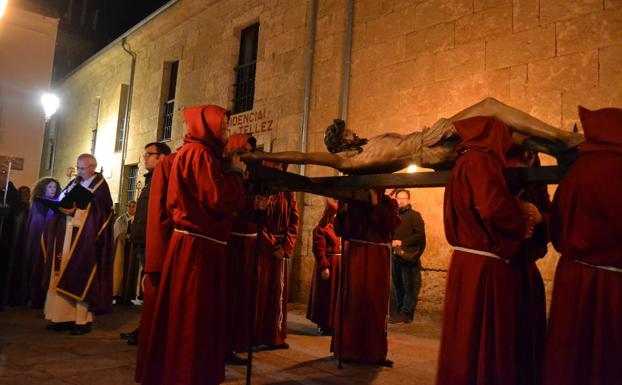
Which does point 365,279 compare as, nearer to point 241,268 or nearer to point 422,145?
point 241,268

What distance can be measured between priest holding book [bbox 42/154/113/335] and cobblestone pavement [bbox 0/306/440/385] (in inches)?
9.9

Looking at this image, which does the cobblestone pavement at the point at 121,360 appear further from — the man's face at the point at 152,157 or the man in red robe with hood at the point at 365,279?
the man's face at the point at 152,157

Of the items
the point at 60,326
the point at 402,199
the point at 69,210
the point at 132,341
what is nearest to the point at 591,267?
the point at 132,341

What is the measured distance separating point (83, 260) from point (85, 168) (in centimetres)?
108

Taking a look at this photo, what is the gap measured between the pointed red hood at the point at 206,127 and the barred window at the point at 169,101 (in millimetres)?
10390

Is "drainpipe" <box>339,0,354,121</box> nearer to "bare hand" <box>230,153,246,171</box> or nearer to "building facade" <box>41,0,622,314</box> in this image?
"building facade" <box>41,0,622,314</box>

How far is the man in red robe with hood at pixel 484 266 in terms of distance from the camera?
2.75 m

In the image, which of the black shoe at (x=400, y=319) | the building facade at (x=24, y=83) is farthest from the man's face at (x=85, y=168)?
the black shoe at (x=400, y=319)

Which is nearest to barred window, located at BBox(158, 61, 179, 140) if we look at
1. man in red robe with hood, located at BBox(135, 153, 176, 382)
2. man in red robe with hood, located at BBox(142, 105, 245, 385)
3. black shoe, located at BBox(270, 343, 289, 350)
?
black shoe, located at BBox(270, 343, 289, 350)

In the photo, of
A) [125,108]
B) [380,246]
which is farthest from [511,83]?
[125,108]

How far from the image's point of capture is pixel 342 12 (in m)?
9.01

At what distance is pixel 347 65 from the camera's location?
345 inches

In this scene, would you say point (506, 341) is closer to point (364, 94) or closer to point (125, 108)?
point (364, 94)

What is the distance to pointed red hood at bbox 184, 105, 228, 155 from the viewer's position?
12.0ft
